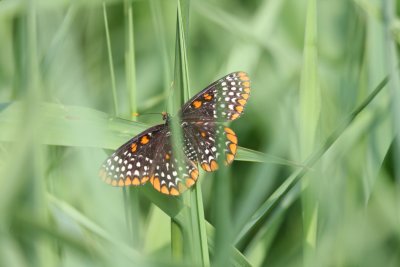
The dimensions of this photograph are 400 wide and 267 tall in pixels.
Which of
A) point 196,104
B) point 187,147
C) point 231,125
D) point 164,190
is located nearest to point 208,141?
point 187,147

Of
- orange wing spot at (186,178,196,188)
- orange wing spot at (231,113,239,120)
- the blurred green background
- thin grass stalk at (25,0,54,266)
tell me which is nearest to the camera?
thin grass stalk at (25,0,54,266)

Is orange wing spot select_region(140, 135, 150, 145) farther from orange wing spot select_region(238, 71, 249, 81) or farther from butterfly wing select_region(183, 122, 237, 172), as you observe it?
orange wing spot select_region(238, 71, 249, 81)

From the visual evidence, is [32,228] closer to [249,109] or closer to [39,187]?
[39,187]

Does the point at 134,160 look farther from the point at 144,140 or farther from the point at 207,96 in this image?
the point at 207,96

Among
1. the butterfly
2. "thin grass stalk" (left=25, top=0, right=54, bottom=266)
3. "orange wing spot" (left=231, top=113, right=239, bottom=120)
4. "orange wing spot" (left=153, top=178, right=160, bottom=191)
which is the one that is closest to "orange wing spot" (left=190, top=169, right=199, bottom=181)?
the butterfly

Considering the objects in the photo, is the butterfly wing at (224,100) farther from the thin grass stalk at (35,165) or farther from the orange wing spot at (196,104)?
the thin grass stalk at (35,165)

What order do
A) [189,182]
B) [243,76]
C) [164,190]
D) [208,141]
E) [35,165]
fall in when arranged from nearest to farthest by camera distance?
[35,165], [189,182], [164,190], [208,141], [243,76]

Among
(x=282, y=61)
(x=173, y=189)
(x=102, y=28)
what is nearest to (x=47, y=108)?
(x=173, y=189)
